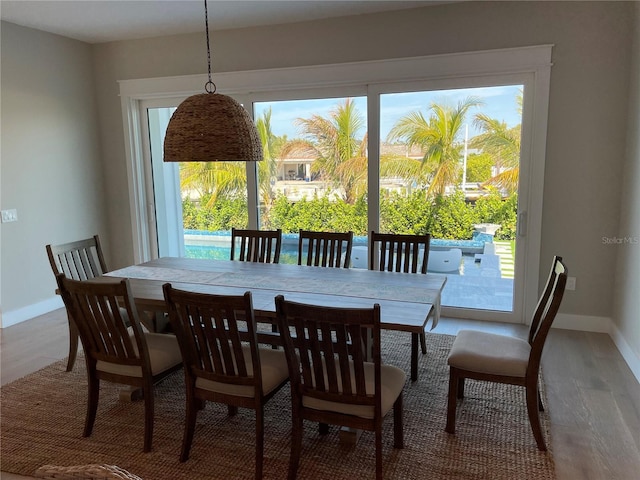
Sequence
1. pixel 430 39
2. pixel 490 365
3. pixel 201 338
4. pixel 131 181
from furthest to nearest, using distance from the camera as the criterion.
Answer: pixel 131 181 < pixel 430 39 < pixel 490 365 < pixel 201 338

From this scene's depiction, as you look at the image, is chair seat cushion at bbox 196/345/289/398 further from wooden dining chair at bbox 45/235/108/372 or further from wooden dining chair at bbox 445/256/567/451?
wooden dining chair at bbox 45/235/108/372

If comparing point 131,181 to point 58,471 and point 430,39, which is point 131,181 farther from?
point 58,471

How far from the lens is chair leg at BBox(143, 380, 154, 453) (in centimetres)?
235

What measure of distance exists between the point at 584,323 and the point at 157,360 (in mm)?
3408

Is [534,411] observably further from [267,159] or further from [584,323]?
[267,159]

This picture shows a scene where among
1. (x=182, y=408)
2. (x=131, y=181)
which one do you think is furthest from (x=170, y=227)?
(x=182, y=408)

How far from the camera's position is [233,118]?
2412 millimetres

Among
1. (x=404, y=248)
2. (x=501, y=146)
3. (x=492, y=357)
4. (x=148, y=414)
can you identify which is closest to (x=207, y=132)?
(x=148, y=414)

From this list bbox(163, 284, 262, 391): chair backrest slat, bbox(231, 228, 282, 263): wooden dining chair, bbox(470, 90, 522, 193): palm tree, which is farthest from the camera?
bbox(470, 90, 522, 193): palm tree

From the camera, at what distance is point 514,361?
91.7 inches

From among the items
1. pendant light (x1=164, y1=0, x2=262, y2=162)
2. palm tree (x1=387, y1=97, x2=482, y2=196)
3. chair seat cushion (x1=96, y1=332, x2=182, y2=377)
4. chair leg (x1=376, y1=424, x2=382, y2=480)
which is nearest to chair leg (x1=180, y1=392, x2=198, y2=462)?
chair seat cushion (x1=96, y1=332, x2=182, y2=377)

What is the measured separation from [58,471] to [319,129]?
386 centimetres

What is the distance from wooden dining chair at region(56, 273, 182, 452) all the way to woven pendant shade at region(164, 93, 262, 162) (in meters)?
0.76

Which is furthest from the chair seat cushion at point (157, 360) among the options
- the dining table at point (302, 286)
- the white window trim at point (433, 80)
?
the white window trim at point (433, 80)
